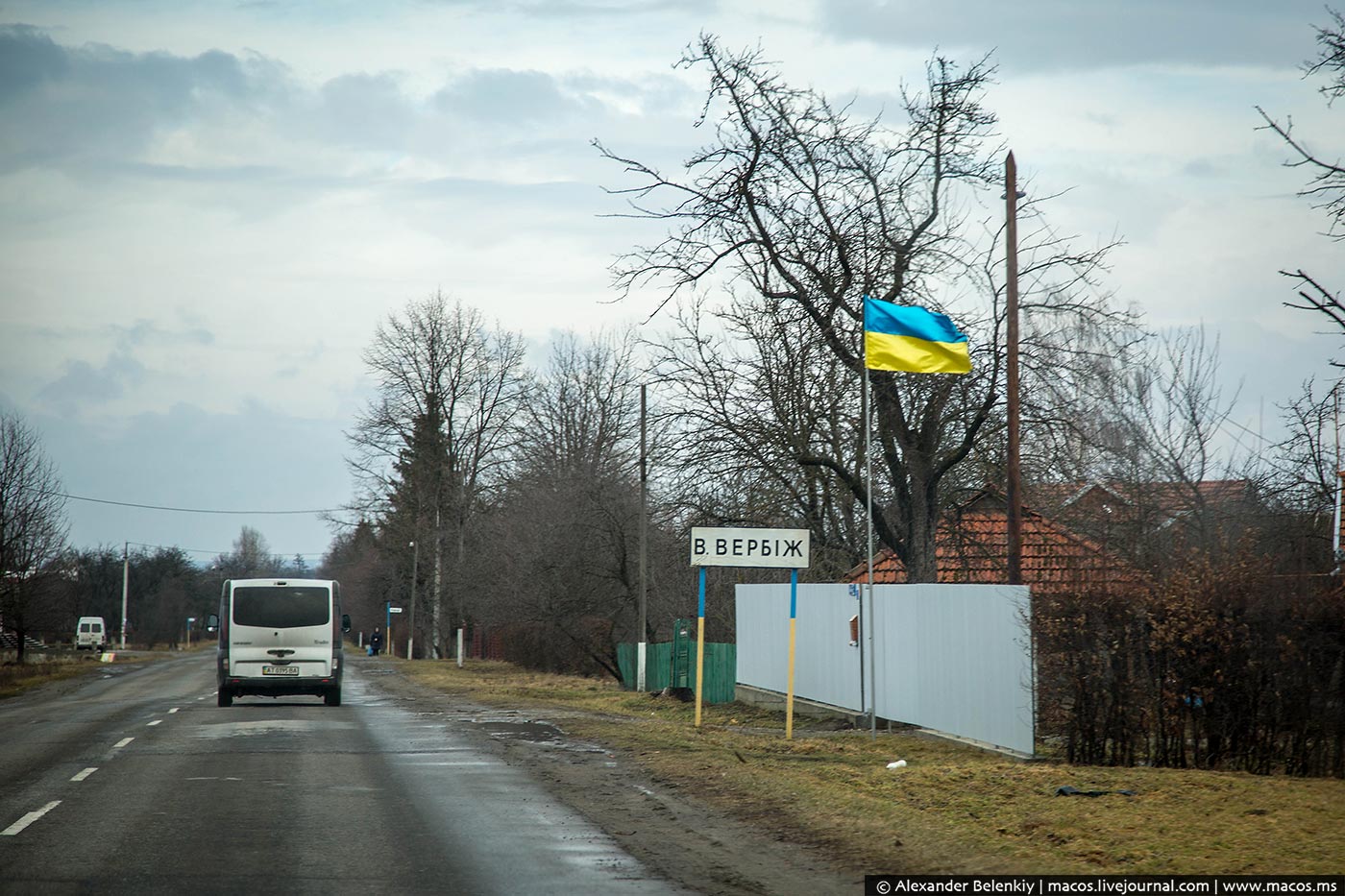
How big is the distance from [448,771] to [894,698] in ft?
22.9

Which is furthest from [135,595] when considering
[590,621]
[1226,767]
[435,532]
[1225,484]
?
[1226,767]

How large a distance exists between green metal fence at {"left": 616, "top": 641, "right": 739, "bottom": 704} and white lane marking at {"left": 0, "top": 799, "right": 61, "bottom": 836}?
54.7ft

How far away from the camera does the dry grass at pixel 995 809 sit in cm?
819

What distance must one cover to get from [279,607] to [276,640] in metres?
0.60

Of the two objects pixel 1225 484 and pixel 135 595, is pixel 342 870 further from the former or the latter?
pixel 135 595

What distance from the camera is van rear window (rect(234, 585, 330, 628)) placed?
78.4 feet

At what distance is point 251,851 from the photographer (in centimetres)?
874

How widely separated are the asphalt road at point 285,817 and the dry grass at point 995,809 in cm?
169

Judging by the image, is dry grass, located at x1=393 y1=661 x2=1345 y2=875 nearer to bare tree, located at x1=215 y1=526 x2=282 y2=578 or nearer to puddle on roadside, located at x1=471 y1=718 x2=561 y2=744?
puddle on roadside, located at x1=471 y1=718 x2=561 y2=744

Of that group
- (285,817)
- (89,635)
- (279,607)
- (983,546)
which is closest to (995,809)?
(285,817)

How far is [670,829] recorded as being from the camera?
988cm

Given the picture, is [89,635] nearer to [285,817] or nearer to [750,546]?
[750,546]

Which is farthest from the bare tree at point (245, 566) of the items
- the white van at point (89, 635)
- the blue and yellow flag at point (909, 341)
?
the blue and yellow flag at point (909, 341)

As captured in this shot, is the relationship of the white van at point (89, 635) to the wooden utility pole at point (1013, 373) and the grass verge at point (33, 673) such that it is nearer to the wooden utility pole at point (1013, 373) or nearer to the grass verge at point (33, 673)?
the grass verge at point (33, 673)
